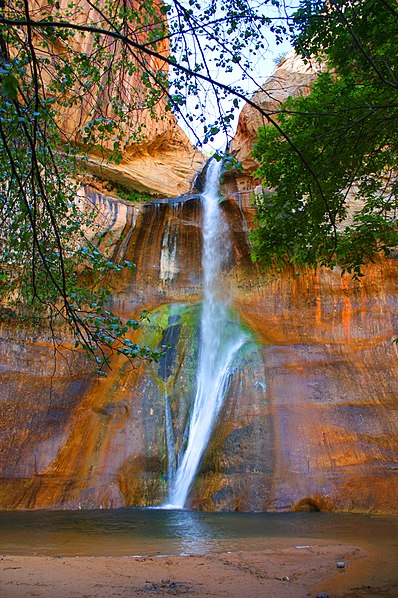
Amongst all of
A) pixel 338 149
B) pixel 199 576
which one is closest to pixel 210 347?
pixel 338 149

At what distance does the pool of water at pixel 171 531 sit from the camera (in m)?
6.29

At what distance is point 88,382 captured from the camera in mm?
13656

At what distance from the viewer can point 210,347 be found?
15.3m

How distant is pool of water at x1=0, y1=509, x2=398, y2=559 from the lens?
6.29 m

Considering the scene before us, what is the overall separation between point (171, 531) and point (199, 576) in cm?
370

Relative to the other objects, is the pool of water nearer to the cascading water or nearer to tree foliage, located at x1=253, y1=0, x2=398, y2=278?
the cascading water

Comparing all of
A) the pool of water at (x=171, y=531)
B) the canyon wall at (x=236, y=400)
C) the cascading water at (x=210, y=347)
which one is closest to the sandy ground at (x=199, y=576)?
the pool of water at (x=171, y=531)

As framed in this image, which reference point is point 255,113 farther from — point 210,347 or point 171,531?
point 171,531

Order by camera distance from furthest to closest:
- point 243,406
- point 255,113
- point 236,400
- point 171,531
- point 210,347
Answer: point 255,113 → point 210,347 → point 236,400 → point 243,406 → point 171,531

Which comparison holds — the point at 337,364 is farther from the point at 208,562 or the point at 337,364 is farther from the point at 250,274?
the point at 208,562

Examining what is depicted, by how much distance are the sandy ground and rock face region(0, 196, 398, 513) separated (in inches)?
238

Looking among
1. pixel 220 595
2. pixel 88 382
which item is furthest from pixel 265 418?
pixel 220 595

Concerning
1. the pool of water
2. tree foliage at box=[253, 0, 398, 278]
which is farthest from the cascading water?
tree foliage at box=[253, 0, 398, 278]

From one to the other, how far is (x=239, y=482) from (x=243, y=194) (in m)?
8.93
